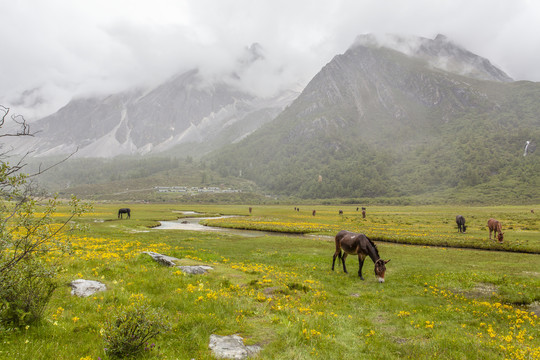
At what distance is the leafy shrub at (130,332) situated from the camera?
7445mm

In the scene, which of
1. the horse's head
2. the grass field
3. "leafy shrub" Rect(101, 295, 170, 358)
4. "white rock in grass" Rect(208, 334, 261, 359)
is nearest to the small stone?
the grass field

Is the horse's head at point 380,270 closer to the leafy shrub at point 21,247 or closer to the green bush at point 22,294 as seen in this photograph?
the leafy shrub at point 21,247

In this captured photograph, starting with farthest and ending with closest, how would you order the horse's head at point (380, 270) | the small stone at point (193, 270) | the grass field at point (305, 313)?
1. the horse's head at point (380, 270)
2. the small stone at point (193, 270)
3. the grass field at point (305, 313)

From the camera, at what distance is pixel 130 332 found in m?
7.63

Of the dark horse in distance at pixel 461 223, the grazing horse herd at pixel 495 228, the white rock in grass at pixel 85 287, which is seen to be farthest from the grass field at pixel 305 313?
the dark horse in distance at pixel 461 223

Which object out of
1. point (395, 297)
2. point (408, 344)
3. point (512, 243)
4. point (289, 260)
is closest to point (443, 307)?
point (395, 297)

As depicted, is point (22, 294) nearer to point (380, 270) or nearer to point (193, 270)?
point (193, 270)

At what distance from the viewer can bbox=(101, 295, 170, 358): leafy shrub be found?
7445 mm

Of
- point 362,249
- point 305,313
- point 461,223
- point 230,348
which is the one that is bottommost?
point 461,223

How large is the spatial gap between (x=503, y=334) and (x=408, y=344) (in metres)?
4.80

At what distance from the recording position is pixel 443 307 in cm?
1473

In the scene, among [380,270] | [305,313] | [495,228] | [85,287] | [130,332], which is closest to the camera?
[130,332]

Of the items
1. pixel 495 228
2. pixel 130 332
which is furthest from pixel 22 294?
pixel 495 228

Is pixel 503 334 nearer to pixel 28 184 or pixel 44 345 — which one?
pixel 44 345
